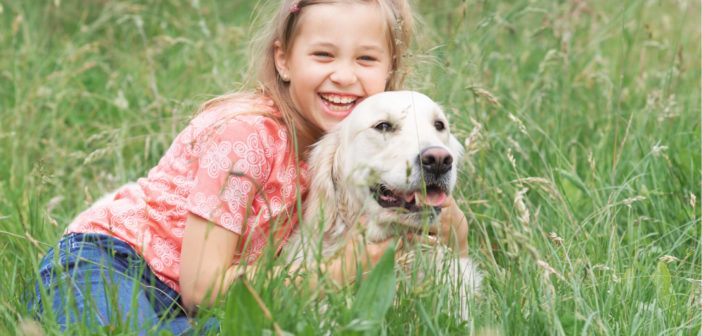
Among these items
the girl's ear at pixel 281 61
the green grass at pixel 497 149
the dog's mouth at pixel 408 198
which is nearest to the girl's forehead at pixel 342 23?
the girl's ear at pixel 281 61

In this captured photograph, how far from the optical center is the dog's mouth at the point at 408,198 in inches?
85.2

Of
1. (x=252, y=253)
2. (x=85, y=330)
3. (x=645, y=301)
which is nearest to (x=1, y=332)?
(x=85, y=330)

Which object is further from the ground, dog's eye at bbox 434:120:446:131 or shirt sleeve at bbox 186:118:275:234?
dog's eye at bbox 434:120:446:131

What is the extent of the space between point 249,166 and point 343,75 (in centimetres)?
47

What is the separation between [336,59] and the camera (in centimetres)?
249

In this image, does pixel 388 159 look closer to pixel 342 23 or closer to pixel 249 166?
pixel 249 166

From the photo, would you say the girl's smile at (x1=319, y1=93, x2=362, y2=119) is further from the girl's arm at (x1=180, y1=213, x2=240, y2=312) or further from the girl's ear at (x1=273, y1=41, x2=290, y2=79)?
the girl's arm at (x1=180, y1=213, x2=240, y2=312)

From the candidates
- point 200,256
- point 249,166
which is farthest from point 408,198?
point 200,256

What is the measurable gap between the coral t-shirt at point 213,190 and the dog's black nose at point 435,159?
416mm

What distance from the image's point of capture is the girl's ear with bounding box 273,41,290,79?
261 centimetres

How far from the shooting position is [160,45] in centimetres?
447

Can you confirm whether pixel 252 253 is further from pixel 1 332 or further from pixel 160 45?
pixel 160 45

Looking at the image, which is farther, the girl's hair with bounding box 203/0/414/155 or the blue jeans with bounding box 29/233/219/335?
the girl's hair with bounding box 203/0/414/155

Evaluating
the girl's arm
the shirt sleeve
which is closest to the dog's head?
the shirt sleeve
